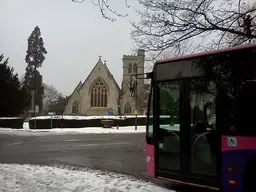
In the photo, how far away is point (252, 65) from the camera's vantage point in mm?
6453

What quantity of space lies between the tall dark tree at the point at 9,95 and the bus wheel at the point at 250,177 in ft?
103

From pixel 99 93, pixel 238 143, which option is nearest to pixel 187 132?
pixel 238 143

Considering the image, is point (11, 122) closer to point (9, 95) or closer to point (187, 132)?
point (9, 95)

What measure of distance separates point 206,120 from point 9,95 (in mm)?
30986

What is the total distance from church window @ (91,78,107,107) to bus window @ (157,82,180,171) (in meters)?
64.5

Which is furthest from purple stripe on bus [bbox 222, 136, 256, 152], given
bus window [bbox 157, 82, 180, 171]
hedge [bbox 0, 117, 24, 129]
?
hedge [bbox 0, 117, 24, 129]

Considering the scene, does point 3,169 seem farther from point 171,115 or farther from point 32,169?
point 171,115

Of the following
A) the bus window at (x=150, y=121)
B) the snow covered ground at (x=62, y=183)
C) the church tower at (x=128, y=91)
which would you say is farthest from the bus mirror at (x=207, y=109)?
the church tower at (x=128, y=91)

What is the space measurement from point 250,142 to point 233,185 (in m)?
0.89

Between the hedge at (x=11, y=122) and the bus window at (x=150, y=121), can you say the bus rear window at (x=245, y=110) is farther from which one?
the hedge at (x=11, y=122)

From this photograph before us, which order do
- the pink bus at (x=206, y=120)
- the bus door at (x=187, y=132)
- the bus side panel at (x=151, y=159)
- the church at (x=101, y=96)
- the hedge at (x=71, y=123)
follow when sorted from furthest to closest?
the church at (x=101, y=96)
the hedge at (x=71, y=123)
the bus side panel at (x=151, y=159)
the bus door at (x=187, y=132)
the pink bus at (x=206, y=120)

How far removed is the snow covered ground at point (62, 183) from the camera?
7242 mm

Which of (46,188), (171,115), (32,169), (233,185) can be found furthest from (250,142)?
(32,169)

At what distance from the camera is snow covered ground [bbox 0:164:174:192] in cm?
724
